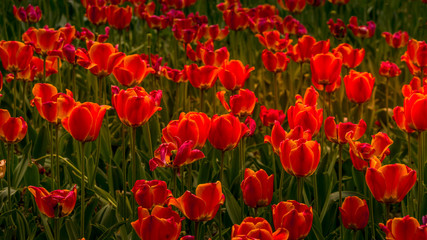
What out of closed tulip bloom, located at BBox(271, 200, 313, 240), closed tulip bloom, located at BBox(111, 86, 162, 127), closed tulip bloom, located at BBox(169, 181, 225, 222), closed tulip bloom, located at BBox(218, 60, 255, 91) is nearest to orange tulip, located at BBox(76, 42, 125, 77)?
closed tulip bloom, located at BBox(218, 60, 255, 91)

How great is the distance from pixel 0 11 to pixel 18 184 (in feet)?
9.10

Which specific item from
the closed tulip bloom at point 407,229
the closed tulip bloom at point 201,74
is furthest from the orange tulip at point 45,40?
the closed tulip bloom at point 407,229

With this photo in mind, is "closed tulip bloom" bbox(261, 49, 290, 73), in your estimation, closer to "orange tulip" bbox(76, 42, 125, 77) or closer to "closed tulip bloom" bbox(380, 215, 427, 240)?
"orange tulip" bbox(76, 42, 125, 77)

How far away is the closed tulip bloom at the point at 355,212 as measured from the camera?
5.41ft

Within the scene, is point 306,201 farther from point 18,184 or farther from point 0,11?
point 0,11

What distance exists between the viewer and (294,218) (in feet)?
4.65

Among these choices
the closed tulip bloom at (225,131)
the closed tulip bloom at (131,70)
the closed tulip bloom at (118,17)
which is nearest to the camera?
the closed tulip bloom at (225,131)

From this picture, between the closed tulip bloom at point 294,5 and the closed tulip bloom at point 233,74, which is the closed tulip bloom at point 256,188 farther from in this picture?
the closed tulip bloom at point 294,5

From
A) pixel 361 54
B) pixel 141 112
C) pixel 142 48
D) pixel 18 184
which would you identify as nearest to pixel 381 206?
pixel 361 54

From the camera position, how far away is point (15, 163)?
7.83 feet

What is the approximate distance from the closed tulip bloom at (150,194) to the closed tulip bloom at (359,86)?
0.99m

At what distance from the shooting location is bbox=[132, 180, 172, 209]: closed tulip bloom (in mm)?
1535

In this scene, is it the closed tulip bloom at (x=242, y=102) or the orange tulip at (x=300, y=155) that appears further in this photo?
the closed tulip bloom at (x=242, y=102)

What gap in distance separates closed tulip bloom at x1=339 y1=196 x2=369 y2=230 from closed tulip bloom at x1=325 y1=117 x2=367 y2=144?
0.23 meters
